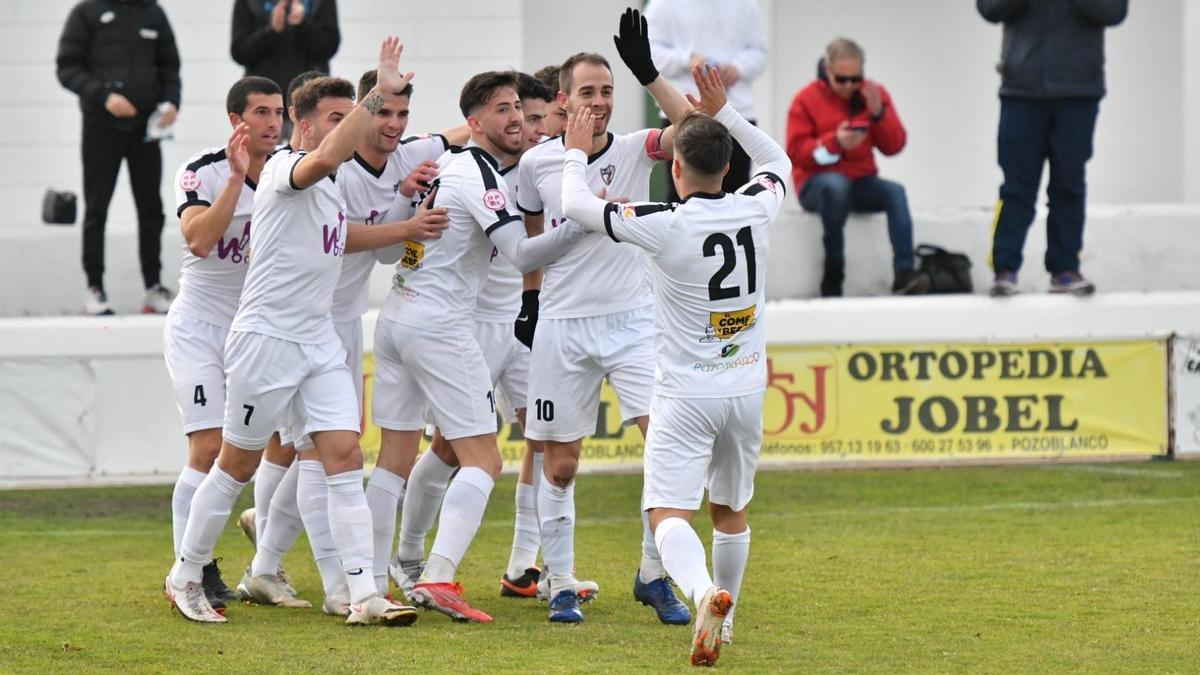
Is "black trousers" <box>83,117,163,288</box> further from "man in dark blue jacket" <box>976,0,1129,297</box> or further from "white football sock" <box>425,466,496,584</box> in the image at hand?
"white football sock" <box>425,466,496,584</box>

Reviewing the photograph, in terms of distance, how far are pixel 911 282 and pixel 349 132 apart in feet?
23.2

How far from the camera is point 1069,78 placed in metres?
11.9

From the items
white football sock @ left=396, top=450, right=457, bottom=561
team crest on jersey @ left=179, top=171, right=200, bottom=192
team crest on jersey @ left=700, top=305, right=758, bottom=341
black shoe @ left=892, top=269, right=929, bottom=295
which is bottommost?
white football sock @ left=396, top=450, right=457, bottom=561

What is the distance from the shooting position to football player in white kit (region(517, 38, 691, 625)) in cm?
737

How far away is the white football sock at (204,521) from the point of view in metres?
7.08

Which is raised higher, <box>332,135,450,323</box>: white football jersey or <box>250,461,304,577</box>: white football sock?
<box>332,135,450,323</box>: white football jersey

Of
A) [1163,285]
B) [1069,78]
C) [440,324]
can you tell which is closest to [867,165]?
[1069,78]

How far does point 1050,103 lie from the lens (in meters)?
12.0

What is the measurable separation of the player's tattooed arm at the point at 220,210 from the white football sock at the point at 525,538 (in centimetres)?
174

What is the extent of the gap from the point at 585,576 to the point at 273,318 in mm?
2146

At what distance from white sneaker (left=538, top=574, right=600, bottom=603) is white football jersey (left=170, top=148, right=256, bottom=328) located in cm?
173

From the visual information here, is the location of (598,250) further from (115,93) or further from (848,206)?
(848,206)

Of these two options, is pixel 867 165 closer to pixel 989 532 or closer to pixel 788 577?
pixel 989 532

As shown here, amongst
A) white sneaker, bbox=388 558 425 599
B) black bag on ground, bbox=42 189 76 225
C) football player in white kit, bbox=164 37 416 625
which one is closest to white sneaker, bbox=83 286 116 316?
black bag on ground, bbox=42 189 76 225
